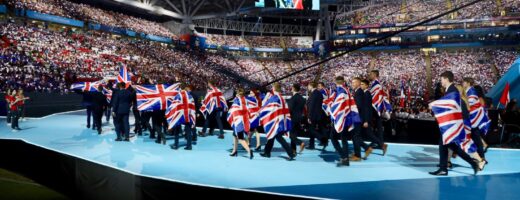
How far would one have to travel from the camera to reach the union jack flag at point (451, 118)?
21.0 ft

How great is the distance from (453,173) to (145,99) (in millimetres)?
7904

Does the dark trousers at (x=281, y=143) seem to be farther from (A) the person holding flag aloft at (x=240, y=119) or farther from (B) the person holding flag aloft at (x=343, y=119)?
(B) the person holding flag aloft at (x=343, y=119)

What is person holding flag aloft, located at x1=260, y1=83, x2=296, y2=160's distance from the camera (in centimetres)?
819

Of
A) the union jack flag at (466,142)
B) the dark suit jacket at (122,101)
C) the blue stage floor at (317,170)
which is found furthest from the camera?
the dark suit jacket at (122,101)

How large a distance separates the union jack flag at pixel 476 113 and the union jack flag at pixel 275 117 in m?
3.58

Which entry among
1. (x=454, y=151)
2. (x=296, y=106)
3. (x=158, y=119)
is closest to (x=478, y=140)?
(x=454, y=151)

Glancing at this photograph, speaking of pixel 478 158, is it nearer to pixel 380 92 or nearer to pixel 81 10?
pixel 380 92

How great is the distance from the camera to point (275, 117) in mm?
8195

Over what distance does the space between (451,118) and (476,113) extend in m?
1.94

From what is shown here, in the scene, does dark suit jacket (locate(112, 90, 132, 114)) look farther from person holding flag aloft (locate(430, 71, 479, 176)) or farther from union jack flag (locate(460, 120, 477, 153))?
union jack flag (locate(460, 120, 477, 153))

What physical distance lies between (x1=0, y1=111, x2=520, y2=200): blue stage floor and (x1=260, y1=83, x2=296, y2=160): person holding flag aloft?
0.47m

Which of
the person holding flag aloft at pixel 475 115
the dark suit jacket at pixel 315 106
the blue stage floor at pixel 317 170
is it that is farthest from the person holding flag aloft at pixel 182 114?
the person holding flag aloft at pixel 475 115

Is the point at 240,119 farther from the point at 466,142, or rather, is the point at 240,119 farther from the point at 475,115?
the point at 475,115

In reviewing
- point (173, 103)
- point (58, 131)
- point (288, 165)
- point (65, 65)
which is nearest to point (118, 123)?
point (173, 103)
